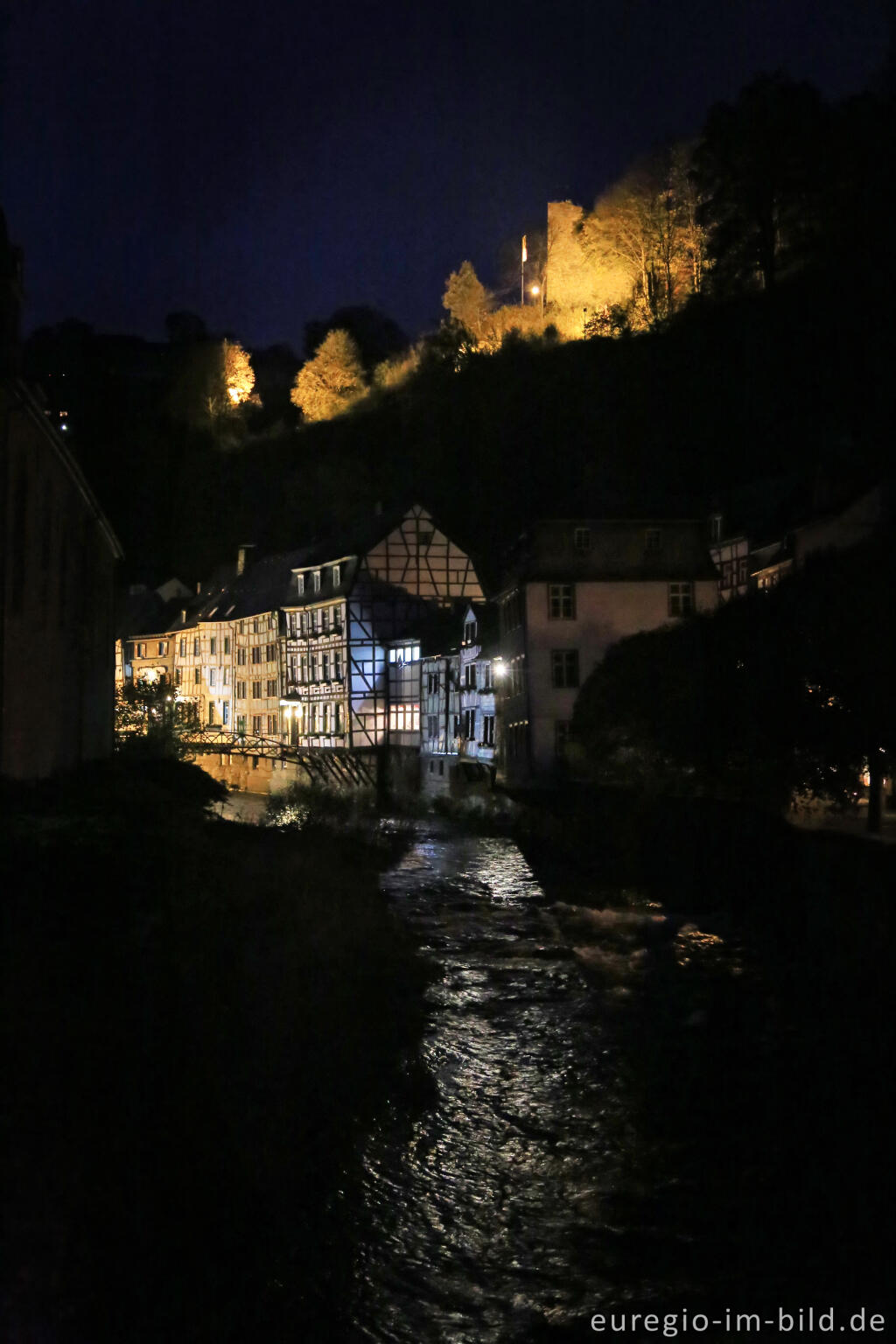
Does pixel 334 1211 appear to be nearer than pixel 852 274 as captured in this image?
Yes

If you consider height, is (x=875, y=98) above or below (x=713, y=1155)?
above

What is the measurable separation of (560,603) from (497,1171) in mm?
32896

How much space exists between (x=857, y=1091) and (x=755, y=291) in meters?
60.7

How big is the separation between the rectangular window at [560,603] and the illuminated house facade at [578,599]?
3cm

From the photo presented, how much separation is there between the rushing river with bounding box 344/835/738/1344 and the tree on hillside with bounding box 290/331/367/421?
7410cm

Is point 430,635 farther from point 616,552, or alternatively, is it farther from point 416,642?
point 616,552

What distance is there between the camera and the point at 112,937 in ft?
38.4

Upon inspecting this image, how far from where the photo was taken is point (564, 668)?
4188 cm

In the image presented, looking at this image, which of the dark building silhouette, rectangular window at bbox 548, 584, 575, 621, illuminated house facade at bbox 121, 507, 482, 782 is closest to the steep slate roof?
rectangular window at bbox 548, 584, 575, 621

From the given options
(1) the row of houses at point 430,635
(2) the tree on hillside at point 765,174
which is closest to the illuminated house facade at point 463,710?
(1) the row of houses at point 430,635

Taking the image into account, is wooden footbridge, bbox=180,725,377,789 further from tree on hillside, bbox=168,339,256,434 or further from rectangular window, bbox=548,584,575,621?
tree on hillside, bbox=168,339,256,434

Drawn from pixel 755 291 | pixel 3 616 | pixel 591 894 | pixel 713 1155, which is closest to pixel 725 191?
pixel 755 291

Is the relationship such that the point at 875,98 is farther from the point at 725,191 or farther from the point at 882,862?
the point at 882,862

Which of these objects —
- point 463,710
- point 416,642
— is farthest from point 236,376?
point 463,710
